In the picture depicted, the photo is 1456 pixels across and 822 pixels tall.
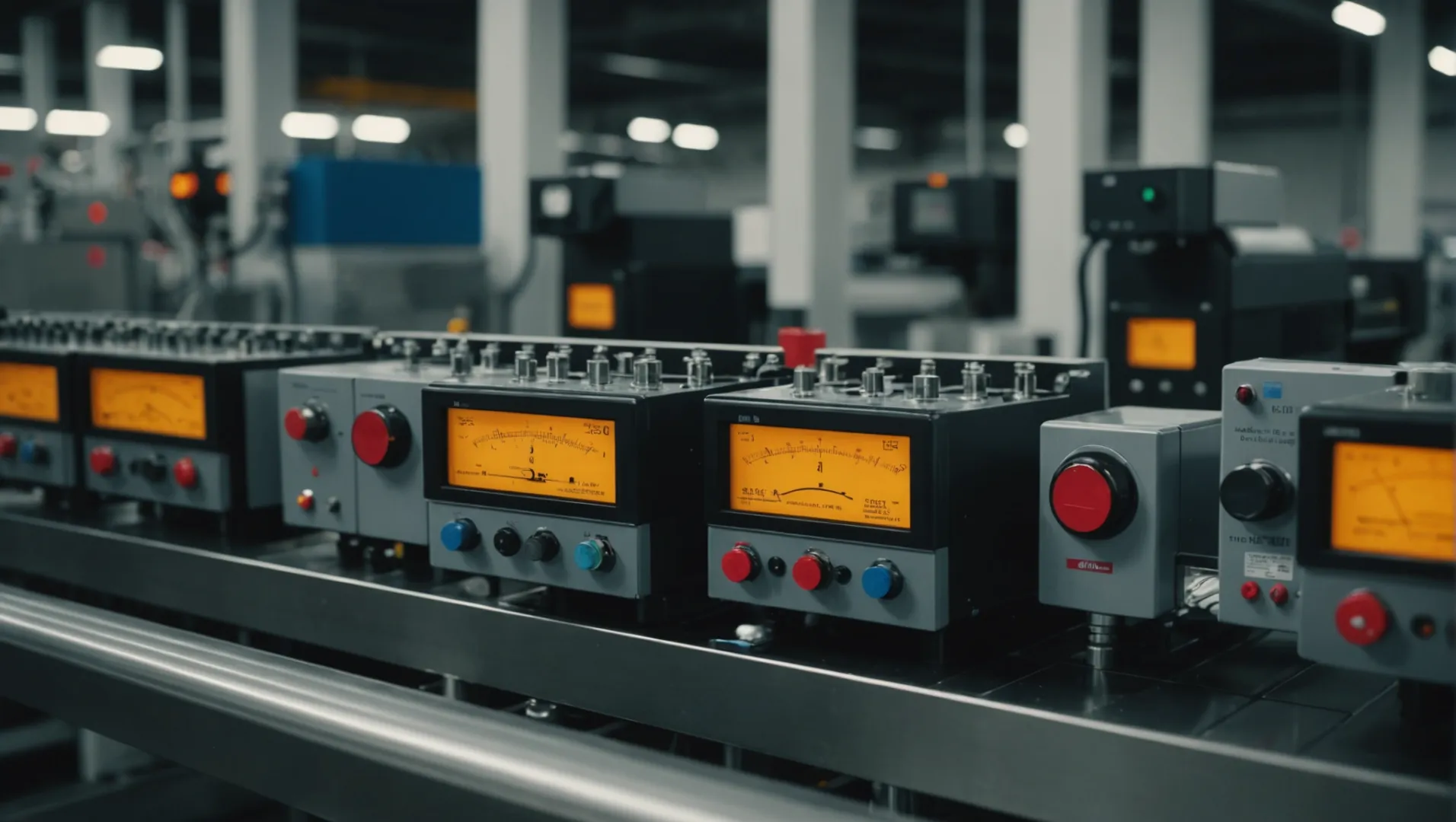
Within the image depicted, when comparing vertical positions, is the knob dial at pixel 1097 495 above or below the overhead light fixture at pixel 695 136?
below

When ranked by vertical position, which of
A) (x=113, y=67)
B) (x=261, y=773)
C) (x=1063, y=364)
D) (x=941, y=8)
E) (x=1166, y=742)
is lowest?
(x=261, y=773)

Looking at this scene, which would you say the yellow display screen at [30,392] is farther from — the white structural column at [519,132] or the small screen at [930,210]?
the white structural column at [519,132]

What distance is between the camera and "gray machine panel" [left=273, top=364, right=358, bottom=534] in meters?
1.62

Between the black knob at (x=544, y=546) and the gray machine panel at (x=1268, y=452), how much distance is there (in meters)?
0.61

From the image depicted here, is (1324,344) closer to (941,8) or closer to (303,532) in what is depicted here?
(303,532)

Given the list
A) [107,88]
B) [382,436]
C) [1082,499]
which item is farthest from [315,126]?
[1082,499]

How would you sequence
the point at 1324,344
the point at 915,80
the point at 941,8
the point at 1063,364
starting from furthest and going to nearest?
1. the point at 915,80
2. the point at 941,8
3. the point at 1324,344
4. the point at 1063,364

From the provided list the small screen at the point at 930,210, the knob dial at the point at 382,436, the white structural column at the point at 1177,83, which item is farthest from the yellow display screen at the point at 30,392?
the white structural column at the point at 1177,83

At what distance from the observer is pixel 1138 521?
115 cm

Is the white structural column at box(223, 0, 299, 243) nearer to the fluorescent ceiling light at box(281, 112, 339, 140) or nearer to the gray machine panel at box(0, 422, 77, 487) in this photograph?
the gray machine panel at box(0, 422, 77, 487)

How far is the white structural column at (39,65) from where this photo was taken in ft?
26.6

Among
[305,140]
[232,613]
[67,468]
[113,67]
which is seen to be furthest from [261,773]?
[305,140]

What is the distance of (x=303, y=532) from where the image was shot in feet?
6.07

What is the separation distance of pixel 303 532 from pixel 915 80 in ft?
36.8
